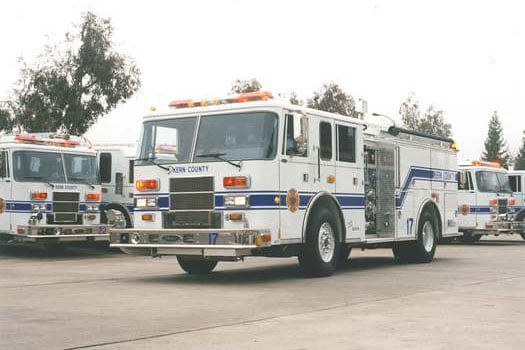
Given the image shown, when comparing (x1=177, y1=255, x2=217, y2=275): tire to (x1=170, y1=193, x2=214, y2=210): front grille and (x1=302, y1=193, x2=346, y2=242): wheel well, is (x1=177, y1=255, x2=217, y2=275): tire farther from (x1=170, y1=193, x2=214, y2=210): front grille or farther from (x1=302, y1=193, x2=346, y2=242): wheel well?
A: (x1=302, y1=193, x2=346, y2=242): wheel well

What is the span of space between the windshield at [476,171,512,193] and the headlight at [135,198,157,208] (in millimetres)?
14863

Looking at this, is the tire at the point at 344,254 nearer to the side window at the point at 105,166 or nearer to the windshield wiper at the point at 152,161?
the windshield wiper at the point at 152,161

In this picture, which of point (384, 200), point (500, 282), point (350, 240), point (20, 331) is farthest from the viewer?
point (384, 200)

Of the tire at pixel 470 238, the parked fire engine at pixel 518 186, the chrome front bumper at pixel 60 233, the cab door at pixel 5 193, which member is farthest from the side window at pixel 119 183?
the parked fire engine at pixel 518 186

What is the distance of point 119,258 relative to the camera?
19391 mm

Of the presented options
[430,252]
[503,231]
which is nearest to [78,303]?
[430,252]

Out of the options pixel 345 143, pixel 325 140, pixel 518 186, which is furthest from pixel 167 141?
pixel 518 186

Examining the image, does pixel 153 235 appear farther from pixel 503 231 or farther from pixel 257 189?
pixel 503 231

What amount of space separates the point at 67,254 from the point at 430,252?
9.65 metres

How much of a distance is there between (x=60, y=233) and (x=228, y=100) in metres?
8.11

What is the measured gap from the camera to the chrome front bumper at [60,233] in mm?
A: 18250

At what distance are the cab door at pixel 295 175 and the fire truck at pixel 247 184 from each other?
0.05 ft

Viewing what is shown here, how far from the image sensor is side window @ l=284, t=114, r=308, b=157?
12047 mm

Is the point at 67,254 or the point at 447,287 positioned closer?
the point at 447,287
